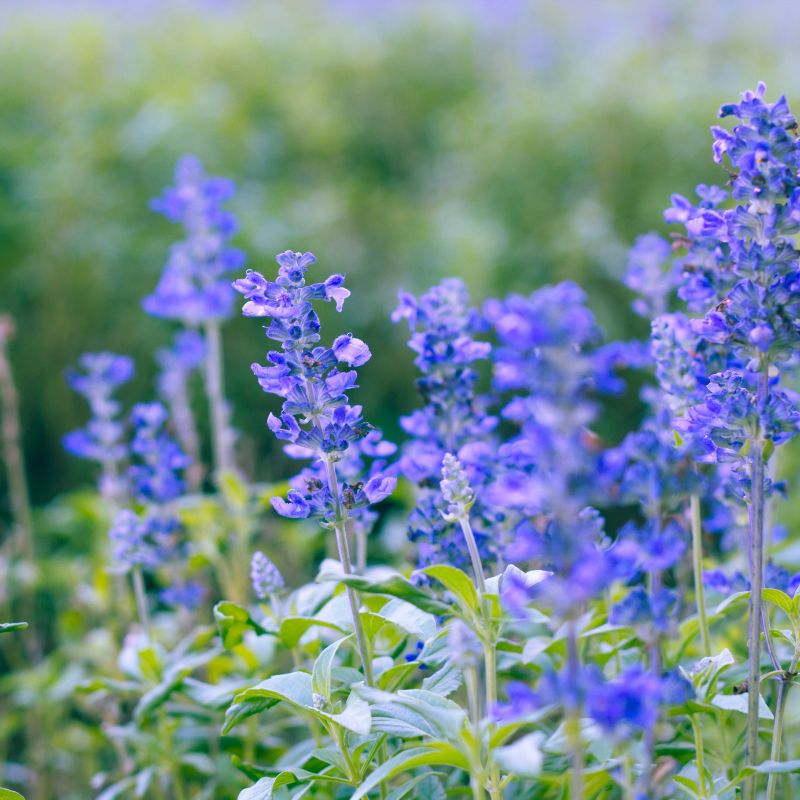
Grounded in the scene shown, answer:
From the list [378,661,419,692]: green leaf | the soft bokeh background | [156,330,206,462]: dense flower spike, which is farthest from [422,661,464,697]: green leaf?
the soft bokeh background

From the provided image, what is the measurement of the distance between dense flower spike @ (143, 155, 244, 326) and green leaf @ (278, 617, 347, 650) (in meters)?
1.19

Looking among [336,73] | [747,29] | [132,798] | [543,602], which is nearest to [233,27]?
[336,73]

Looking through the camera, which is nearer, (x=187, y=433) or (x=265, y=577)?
(x=265, y=577)

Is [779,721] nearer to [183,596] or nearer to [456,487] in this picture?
[456,487]

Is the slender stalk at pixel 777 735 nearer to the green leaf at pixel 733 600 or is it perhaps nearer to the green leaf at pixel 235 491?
the green leaf at pixel 733 600

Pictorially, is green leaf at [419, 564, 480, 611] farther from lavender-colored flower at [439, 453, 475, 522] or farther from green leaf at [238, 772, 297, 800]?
green leaf at [238, 772, 297, 800]

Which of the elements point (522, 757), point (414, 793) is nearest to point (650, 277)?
point (414, 793)

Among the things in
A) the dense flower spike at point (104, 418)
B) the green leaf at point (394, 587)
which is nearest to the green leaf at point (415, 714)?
the green leaf at point (394, 587)

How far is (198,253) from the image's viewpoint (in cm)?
285

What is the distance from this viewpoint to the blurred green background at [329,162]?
482 cm

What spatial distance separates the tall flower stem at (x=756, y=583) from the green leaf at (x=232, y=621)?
90cm

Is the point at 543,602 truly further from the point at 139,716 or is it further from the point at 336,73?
the point at 336,73

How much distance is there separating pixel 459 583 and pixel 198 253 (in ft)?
5.30

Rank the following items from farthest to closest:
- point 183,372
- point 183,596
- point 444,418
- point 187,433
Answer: point 183,372 → point 187,433 → point 183,596 → point 444,418
